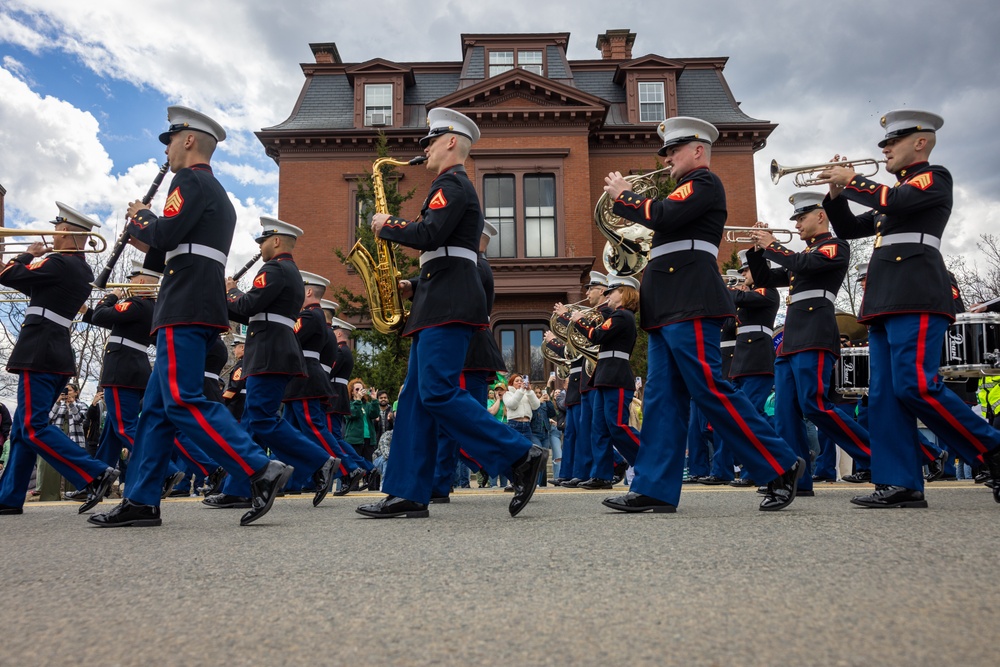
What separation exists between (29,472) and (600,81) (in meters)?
26.6

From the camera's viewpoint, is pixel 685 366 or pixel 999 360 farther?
pixel 999 360

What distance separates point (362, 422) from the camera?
45.5ft

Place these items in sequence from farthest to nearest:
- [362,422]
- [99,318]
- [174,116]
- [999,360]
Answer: [362,422], [99,318], [999,360], [174,116]

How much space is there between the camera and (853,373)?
8.38m

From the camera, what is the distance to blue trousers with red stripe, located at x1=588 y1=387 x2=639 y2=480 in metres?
9.26

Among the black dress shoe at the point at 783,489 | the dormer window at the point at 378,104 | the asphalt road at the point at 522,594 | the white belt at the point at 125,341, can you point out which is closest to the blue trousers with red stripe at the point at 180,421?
the asphalt road at the point at 522,594

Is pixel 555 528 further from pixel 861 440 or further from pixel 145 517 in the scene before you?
pixel 861 440

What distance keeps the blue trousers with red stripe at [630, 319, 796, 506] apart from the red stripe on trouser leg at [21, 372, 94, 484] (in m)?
4.04

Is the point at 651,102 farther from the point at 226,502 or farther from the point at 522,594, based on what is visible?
the point at 522,594

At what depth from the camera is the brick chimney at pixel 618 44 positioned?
32188mm

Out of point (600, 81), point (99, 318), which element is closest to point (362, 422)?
point (99, 318)

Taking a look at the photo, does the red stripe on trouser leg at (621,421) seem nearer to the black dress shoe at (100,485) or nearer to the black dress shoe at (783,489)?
the black dress shoe at (783,489)

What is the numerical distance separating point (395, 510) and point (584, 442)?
5.52 meters

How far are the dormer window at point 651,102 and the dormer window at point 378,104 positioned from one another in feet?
27.2
